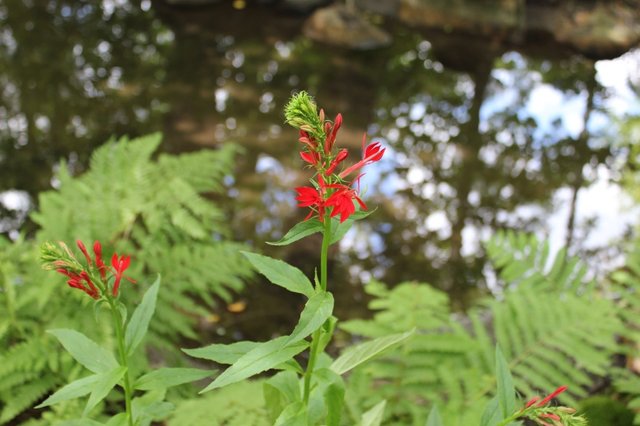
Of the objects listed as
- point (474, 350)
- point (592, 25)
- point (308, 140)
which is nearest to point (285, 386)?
point (308, 140)

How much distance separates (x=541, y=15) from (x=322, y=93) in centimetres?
371

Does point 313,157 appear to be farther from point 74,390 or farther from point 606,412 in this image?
point 606,412

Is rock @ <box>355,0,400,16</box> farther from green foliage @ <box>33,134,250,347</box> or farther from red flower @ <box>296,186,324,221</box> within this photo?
red flower @ <box>296,186,324,221</box>

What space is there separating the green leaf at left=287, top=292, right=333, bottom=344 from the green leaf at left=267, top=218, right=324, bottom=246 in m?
0.10

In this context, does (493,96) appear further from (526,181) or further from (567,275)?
(567,275)

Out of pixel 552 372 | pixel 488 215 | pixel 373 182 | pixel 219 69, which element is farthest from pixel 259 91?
pixel 552 372

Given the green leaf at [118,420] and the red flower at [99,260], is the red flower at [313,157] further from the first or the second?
the green leaf at [118,420]

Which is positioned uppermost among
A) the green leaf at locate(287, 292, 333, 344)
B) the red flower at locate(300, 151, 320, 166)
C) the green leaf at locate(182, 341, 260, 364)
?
the red flower at locate(300, 151, 320, 166)

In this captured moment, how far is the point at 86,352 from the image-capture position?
122cm

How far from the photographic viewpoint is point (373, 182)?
4.88m

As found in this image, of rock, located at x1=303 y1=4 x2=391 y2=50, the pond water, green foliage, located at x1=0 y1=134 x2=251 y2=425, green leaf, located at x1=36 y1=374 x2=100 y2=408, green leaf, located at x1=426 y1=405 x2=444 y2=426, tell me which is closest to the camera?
green leaf, located at x1=36 y1=374 x2=100 y2=408

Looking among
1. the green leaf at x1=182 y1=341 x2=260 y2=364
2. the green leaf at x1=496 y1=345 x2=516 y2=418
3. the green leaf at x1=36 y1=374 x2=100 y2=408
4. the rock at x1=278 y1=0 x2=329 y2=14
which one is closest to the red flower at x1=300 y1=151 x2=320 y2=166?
the green leaf at x1=182 y1=341 x2=260 y2=364

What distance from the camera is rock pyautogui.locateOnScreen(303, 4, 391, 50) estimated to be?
7027 mm

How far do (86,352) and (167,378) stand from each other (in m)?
0.16
